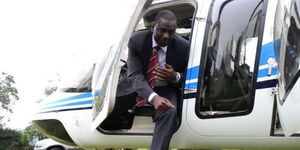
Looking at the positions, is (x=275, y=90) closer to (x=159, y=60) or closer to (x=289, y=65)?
(x=289, y=65)

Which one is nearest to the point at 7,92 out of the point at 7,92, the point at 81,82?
the point at 7,92

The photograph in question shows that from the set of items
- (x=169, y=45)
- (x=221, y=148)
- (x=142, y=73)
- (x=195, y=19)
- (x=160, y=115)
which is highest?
(x=195, y=19)

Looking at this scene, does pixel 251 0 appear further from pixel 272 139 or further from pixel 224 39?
pixel 272 139

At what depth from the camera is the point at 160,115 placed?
3.85 meters

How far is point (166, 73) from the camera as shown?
3.93m

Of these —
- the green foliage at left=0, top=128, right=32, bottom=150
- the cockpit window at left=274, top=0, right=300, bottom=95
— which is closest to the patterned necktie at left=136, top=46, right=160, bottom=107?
the cockpit window at left=274, top=0, right=300, bottom=95

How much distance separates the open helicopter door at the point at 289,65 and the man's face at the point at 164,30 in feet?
3.38

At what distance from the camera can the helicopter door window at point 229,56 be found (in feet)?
12.6

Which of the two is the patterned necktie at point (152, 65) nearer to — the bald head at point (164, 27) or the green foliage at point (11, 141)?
the bald head at point (164, 27)

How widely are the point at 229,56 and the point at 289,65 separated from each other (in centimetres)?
105

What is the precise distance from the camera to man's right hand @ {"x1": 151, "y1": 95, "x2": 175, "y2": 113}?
3691mm

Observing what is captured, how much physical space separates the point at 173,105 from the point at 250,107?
26.1 inches

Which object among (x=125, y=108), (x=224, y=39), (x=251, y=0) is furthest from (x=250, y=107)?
(x=125, y=108)

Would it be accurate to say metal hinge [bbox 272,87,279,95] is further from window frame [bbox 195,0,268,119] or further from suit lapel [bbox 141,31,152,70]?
suit lapel [bbox 141,31,152,70]
